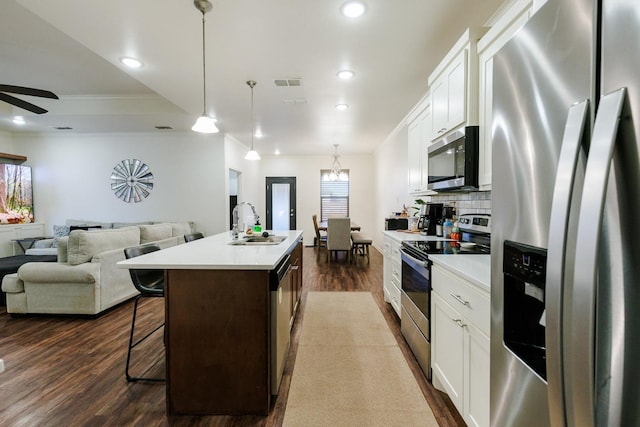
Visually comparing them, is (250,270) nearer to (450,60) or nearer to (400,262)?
(400,262)

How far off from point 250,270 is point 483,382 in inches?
51.2

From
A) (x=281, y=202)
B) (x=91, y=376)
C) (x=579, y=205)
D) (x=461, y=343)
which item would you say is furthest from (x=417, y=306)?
(x=281, y=202)

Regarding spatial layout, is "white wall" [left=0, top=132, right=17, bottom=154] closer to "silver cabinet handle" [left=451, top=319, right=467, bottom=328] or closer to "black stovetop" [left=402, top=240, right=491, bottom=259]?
"black stovetop" [left=402, top=240, right=491, bottom=259]

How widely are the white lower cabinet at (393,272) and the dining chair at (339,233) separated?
89.5 inches

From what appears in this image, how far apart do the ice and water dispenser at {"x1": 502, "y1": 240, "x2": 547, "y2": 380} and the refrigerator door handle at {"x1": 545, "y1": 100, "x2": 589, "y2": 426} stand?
18 cm

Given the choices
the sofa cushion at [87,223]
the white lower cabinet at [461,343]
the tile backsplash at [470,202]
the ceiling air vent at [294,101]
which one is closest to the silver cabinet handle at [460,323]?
the white lower cabinet at [461,343]

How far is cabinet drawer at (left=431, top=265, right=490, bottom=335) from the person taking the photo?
1.29 m

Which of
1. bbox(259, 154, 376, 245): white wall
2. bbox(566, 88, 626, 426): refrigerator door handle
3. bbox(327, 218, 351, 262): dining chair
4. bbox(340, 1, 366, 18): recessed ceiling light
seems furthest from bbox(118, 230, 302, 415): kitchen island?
bbox(259, 154, 376, 245): white wall

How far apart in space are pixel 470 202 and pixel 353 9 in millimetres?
A: 1886

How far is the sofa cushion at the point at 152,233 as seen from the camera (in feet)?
13.7

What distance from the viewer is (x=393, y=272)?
3.21 meters

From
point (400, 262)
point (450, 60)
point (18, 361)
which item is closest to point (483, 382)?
point (400, 262)

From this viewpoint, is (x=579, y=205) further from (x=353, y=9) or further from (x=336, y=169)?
(x=336, y=169)

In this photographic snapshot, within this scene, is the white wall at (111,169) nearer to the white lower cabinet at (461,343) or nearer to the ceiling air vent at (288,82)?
the ceiling air vent at (288,82)
